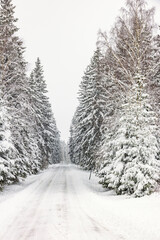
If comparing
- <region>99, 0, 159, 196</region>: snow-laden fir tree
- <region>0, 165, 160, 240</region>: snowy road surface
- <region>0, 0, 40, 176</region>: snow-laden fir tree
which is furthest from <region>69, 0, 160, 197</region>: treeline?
<region>0, 0, 40, 176</region>: snow-laden fir tree

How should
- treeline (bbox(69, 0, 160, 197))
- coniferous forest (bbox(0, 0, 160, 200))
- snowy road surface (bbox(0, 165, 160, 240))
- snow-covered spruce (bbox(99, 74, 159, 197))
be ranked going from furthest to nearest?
coniferous forest (bbox(0, 0, 160, 200)), treeline (bbox(69, 0, 160, 197)), snow-covered spruce (bbox(99, 74, 159, 197)), snowy road surface (bbox(0, 165, 160, 240))

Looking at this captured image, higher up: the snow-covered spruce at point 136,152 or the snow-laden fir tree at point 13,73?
the snow-laden fir tree at point 13,73

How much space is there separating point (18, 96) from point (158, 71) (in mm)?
9992

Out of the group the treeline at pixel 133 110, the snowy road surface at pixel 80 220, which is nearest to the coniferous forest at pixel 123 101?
the treeline at pixel 133 110

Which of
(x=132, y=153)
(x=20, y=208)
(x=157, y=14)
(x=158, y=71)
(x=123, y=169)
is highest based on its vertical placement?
(x=157, y=14)

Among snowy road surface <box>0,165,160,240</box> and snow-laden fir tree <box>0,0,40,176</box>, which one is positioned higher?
snow-laden fir tree <box>0,0,40,176</box>

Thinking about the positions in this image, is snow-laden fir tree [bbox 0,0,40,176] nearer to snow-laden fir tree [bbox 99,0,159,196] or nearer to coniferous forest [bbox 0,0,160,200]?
coniferous forest [bbox 0,0,160,200]

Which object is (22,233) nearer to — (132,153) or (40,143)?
(132,153)

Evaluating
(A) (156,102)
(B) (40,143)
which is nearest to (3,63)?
(A) (156,102)

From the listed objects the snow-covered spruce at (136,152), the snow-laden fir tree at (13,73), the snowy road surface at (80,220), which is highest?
Result: the snow-laden fir tree at (13,73)

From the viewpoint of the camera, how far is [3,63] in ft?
57.5

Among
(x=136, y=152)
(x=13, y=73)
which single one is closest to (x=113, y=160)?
(x=136, y=152)

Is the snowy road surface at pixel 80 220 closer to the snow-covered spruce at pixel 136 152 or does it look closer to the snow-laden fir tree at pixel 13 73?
the snow-covered spruce at pixel 136 152

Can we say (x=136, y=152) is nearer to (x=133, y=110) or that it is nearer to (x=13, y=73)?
(x=133, y=110)
